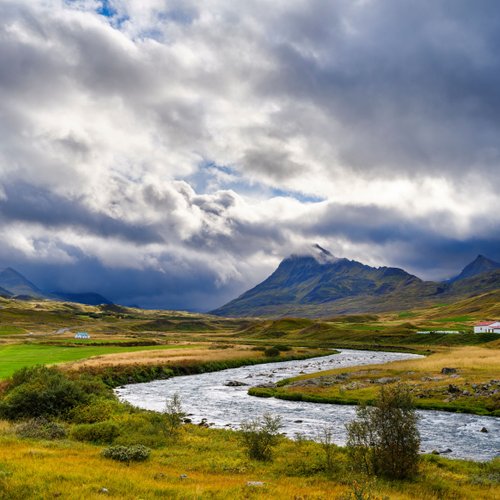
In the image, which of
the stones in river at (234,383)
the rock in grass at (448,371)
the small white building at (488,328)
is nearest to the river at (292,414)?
the stones in river at (234,383)

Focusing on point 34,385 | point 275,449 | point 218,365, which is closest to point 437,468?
point 275,449

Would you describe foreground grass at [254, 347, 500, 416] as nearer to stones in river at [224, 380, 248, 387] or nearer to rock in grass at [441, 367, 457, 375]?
rock in grass at [441, 367, 457, 375]

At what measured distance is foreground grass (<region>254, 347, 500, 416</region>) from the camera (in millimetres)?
49594

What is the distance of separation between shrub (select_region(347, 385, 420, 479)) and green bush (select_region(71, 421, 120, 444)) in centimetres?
1684

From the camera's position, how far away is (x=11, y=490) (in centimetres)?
1566

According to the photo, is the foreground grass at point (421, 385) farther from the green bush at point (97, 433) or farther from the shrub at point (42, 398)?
the shrub at point (42, 398)

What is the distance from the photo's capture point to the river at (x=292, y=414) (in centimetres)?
3450

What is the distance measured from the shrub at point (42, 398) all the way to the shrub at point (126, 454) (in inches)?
597

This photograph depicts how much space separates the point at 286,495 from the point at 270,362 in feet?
303

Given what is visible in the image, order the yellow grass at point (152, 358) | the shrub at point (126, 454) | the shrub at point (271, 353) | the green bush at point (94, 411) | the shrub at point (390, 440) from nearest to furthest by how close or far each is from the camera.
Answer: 1. the shrub at point (390, 440)
2. the shrub at point (126, 454)
3. the green bush at point (94, 411)
4. the yellow grass at point (152, 358)
5. the shrub at point (271, 353)

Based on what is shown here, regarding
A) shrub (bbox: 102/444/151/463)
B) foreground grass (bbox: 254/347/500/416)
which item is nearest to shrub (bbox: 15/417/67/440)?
shrub (bbox: 102/444/151/463)

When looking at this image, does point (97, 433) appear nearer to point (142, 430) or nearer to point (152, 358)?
point (142, 430)

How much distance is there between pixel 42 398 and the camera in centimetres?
3747

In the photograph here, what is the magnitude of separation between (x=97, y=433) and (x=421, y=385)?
147 ft
